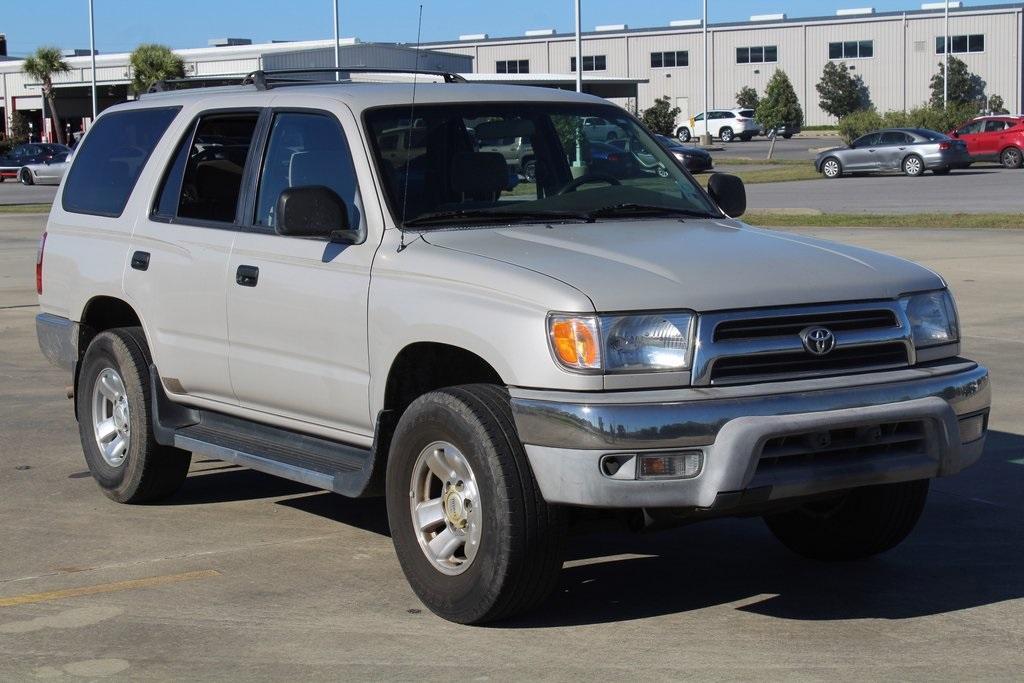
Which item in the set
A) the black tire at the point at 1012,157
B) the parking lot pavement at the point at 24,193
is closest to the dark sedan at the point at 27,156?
the parking lot pavement at the point at 24,193

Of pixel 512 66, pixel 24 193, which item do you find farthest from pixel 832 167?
pixel 512 66

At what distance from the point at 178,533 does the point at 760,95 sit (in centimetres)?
9696

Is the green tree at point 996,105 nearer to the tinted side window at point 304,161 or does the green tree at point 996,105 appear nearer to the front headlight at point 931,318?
the tinted side window at point 304,161

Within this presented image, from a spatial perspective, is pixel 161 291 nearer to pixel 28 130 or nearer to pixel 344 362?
pixel 344 362

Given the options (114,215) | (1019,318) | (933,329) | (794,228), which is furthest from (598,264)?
(794,228)

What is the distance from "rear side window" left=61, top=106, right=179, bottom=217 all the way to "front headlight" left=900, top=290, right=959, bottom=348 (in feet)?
12.5

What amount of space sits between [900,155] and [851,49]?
178ft

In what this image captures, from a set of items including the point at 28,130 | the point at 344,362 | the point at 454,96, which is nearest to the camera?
the point at 344,362

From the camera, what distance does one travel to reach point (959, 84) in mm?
88250

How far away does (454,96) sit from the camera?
6473mm

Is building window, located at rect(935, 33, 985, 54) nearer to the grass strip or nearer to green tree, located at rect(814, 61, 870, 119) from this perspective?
green tree, located at rect(814, 61, 870, 119)

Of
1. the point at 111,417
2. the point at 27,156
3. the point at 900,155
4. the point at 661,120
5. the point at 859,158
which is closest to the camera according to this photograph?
the point at 111,417

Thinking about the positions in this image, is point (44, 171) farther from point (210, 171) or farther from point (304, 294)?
point (304, 294)

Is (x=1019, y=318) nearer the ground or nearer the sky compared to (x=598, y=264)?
nearer the ground
